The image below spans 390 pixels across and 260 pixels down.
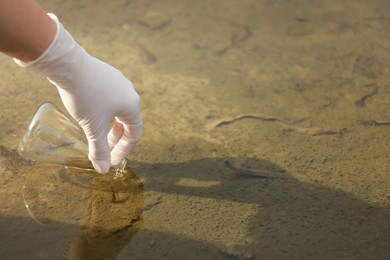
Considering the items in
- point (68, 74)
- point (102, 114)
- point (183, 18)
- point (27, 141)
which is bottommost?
point (183, 18)

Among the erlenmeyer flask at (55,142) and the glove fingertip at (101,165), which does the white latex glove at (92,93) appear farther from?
the erlenmeyer flask at (55,142)

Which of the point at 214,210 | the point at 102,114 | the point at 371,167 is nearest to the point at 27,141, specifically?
the point at 102,114

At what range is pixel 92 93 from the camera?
145cm

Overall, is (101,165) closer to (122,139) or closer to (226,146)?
(122,139)

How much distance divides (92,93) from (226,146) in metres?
0.67

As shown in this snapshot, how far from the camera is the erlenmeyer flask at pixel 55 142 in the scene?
168 cm

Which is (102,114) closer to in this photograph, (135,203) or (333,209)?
(135,203)

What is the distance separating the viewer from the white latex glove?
1324 millimetres

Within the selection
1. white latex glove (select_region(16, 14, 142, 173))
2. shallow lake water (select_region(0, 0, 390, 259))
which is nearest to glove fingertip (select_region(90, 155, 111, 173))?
white latex glove (select_region(16, 14, 142, 173))

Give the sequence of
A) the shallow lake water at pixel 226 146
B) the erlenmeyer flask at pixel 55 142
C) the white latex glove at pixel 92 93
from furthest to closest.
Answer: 1. the erlenmeyer flask at pixel 55 142
2. the shallow lake water at pixel 226 146
3. the white latex glove at pixel 92 93

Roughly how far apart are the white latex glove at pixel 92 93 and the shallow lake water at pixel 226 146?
0.63 feet

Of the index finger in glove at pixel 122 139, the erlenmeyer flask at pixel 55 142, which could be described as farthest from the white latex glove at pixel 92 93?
the erlenmeyer flask at pixel 55 142

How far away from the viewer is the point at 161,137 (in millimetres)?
1972

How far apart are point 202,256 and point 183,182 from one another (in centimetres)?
33
